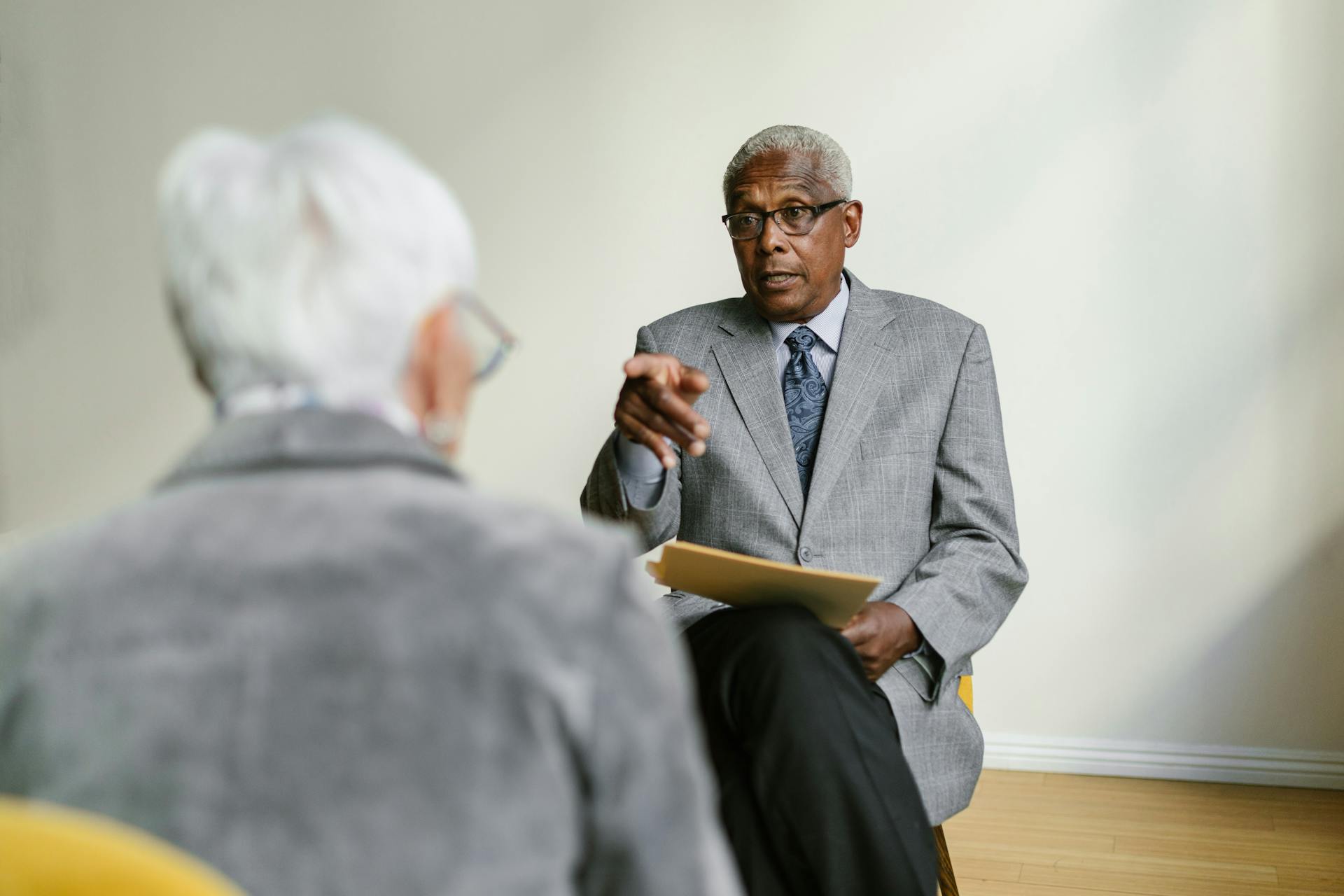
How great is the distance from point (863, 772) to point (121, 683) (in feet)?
3.42

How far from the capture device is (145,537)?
0.79m

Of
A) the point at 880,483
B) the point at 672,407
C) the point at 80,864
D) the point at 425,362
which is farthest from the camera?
the point at 880,483

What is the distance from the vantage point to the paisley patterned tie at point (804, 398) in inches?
87.2

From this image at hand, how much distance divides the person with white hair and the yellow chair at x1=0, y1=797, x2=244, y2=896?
0.12m

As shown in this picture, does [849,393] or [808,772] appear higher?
[849,393]

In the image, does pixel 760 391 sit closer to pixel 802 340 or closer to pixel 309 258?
pixel 802 340

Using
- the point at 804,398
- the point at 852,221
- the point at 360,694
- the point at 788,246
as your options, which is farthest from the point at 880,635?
the point at 360,694

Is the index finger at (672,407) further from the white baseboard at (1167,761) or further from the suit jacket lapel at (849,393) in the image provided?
the white baseboard at (1167,761)

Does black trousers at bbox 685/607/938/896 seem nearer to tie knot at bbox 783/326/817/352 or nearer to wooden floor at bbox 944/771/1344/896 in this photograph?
tie knot at bbox 783/326/817/352

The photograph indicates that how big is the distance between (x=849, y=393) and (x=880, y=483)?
172mm

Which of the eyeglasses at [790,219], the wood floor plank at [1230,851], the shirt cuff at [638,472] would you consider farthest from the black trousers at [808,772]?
the wood floor plank at [1230,851]

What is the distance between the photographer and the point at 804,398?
226cm

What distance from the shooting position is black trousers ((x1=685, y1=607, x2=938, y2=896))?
1.56 metres

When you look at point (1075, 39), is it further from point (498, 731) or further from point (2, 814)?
point (2, 814)
